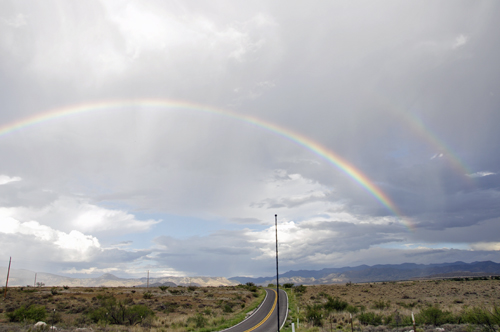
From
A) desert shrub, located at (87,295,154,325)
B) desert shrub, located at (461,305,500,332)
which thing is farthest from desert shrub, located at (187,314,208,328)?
desert shrub, located at (461,305,500,332)

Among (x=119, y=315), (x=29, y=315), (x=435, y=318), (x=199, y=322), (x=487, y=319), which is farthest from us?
(x=119, y=315)

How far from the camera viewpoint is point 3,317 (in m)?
39.3

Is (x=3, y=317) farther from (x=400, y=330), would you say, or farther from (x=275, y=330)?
(x=400, y=330)

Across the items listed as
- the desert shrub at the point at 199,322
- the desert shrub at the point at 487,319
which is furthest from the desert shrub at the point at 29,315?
the desert shrub at the point at 487,319

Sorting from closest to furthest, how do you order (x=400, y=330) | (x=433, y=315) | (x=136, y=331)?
(x=400, y=330), (x=433, y=315), (x=136, y=331)

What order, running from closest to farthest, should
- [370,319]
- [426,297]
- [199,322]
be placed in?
[370,319]
[199,322]
[426,297]

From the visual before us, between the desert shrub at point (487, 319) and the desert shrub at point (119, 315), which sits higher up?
the desert shrub at point (487, 319)

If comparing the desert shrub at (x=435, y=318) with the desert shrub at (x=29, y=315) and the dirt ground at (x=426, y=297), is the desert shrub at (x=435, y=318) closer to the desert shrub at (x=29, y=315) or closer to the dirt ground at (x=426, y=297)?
the dirt ground at (x=426, y=297)

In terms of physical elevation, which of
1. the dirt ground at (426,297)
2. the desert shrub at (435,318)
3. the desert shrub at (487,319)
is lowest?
the dirt ground at (426,297)

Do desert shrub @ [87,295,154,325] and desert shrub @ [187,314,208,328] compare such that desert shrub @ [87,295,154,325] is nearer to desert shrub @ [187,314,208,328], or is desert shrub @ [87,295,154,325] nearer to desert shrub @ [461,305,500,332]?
desert shrub @ [187,314,208,328]

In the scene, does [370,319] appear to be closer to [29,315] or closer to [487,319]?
[487,319]

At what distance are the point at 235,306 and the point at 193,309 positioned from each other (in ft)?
28.5

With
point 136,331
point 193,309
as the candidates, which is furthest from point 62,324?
point 193,309

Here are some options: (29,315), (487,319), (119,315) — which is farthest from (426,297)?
(29,315)
